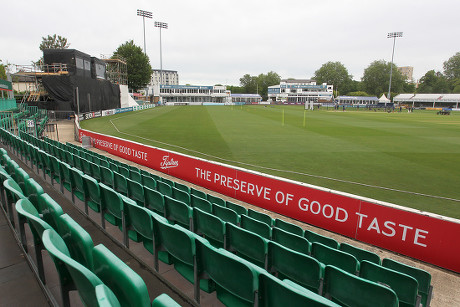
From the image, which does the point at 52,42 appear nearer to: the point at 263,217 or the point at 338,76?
the point at 263,217

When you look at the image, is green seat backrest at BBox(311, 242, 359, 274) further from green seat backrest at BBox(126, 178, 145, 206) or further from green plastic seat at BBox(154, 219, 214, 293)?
green seat backrest at BBox(126, 178, 145, 206)

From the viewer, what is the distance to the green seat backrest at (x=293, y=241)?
12.8 ft

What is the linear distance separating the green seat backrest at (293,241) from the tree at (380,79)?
5424 inches

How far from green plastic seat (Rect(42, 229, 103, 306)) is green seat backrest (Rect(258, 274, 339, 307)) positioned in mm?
1118

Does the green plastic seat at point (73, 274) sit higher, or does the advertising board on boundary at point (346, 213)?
the green plastic seat at point (73, 274)

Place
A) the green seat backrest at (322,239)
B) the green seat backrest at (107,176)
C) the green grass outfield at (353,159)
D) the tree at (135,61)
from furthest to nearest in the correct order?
the tree at (135,61)
the green grass outfield at (353,159)
the green seat backrest at (107,176)
the green seat backrest at (322,239)

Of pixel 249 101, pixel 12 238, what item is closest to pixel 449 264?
pixel 12 238

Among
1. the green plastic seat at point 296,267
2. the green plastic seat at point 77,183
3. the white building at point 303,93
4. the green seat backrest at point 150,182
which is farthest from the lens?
the white building at point 303,93

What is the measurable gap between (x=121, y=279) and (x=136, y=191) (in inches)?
150

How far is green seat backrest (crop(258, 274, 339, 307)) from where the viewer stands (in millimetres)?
1644

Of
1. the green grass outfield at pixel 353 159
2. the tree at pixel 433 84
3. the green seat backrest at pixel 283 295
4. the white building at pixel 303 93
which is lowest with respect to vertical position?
the green grass outfield at pixel 353 159

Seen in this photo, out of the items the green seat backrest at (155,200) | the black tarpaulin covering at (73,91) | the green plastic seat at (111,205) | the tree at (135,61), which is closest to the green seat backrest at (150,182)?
the green seat backrest at (155,200)

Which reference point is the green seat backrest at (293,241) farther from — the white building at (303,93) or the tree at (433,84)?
the tree at (433,84)

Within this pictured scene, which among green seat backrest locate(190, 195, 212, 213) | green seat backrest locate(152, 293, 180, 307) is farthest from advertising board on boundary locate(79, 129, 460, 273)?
green seat backrest locate(152, 293, 180, 307)
